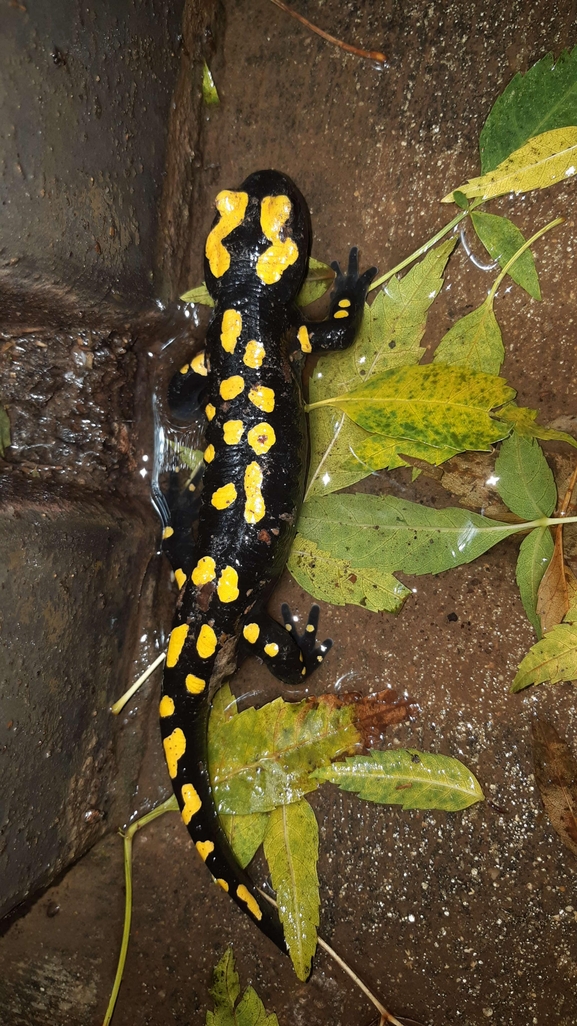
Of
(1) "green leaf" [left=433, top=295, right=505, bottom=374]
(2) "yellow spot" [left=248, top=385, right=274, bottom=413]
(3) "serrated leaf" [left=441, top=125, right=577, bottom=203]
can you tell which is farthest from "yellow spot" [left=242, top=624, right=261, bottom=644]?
(3) "serrated leaf" [left=441, top=125, right=577, bottom=203]

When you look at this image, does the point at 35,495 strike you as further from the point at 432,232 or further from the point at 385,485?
the point at 432,232

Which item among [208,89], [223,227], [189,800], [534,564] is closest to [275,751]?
[189,800]

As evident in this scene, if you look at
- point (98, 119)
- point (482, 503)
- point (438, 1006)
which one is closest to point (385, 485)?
point (482, 503)

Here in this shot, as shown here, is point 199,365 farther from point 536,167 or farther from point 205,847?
point 205,847

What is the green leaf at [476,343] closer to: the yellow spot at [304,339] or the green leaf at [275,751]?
the yellow spot at [304,339]

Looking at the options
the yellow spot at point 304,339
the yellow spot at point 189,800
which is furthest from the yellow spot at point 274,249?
the yellow spot at point 189,800

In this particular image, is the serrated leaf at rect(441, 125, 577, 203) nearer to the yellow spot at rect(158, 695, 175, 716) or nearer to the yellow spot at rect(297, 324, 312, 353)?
the yellow spot at rect(297, 324, 312, 353)
